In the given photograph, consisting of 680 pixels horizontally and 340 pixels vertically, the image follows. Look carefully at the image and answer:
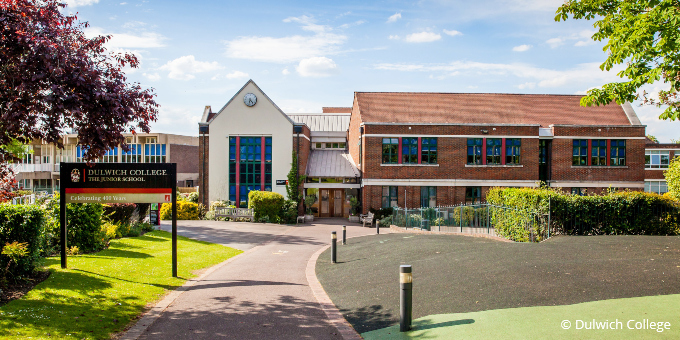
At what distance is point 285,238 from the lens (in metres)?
21.1

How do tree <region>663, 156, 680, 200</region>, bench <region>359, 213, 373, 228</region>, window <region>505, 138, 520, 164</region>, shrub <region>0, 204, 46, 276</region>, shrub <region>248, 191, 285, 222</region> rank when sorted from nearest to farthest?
shrub <region>0, 204, 46, 276</region> → tree <region>663, 156, 680, 200</region> → bench <region>359, 213, 373, 228</region> → shrub <region>248, 191, 285, 222</region> → window <region>505, 138, 520, 164</region>

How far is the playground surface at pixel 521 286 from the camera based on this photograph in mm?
6383

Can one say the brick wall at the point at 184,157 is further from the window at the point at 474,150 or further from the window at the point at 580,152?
the window at the point at 580,152

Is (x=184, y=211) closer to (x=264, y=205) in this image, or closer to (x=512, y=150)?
(x=264, y=205)

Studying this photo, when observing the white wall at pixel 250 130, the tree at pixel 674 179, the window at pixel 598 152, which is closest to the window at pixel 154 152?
the white wall at pixel 250 130

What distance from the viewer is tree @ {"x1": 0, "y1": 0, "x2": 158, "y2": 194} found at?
7535 millimetres

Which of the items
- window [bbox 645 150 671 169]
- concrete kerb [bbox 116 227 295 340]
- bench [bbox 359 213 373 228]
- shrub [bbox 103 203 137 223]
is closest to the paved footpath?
concrete kerb [bbox 116 227 295 340]

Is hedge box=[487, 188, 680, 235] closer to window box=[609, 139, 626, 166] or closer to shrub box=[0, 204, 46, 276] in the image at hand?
shrub box=[0, 204, 46, 276]

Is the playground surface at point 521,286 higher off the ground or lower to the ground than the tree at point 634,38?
lower

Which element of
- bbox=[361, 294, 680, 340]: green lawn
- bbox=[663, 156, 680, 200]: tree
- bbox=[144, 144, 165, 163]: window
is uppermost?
bbox=[144, 144, 165, 163]: window

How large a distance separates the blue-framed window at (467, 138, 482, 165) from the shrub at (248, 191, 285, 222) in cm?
1347

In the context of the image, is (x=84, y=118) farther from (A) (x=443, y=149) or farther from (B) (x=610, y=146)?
(B) (x=610, y=146)

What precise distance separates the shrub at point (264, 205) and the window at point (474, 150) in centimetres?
1348

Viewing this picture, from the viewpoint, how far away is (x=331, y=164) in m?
34.2
